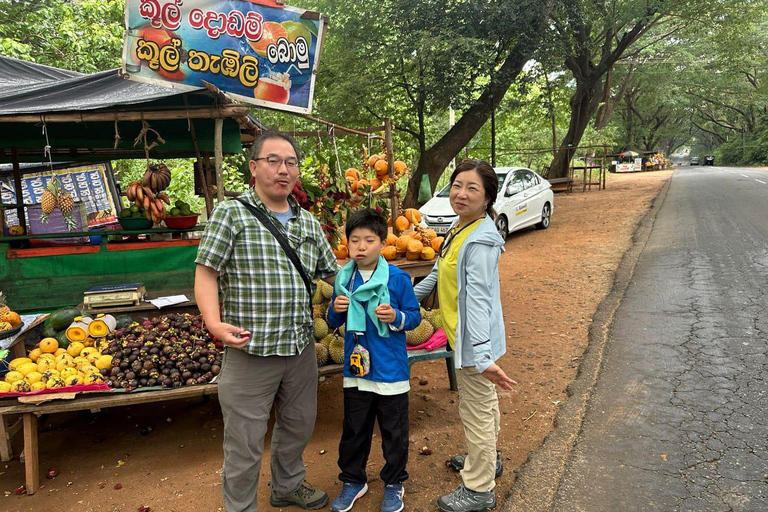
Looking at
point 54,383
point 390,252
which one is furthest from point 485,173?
point 54,383

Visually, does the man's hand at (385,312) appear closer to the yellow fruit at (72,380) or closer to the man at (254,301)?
the man at (254,301)

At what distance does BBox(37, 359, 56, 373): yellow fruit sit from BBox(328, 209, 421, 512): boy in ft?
7.50

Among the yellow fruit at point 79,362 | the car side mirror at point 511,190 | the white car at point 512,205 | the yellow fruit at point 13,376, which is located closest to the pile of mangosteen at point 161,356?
the yellow fruit at point 79,362

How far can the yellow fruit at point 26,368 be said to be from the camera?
3.45 meters

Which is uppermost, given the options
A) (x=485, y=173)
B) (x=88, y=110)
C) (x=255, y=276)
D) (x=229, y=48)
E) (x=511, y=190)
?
(x=229, y=48)

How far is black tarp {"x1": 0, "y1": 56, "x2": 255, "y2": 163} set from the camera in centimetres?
423

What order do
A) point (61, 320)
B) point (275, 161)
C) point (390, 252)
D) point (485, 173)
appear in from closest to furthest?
point (275, 161)
point (485, 173)
point (61, 320)
point (390, 252)

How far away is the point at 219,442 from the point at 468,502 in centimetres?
198

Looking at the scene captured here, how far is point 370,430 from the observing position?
2.81 m

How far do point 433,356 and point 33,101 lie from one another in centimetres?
410

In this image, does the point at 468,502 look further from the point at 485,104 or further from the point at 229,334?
the point at 485,104

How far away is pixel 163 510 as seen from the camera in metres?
2.94

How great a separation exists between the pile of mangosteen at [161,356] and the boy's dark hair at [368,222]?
1725 millimetres

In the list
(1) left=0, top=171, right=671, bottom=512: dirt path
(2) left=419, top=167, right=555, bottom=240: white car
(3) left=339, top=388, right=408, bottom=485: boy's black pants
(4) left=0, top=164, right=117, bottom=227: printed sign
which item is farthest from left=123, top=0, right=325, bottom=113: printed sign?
(4) left=0, top=164, right=117, bottom=227: printed sign
